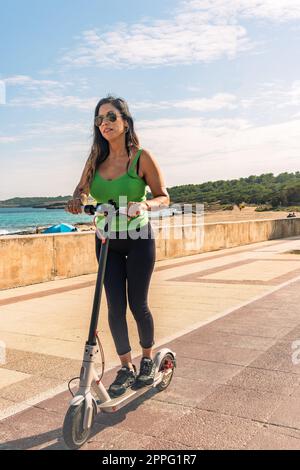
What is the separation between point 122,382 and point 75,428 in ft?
2.16

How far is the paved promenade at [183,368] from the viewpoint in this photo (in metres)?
3.19

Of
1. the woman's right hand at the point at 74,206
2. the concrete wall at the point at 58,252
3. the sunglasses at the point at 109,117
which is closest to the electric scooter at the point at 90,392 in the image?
the woman's right hand at the point at 74,206

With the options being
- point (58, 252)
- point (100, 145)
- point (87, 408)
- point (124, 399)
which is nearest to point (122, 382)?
point (124, 399)

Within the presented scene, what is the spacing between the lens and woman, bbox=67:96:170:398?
354 centimetres

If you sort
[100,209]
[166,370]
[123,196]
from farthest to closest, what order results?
[166,370] < [123,196] < [100,209]

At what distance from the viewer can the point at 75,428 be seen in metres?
2.97

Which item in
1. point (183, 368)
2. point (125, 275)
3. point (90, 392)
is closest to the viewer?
point (90, 392)

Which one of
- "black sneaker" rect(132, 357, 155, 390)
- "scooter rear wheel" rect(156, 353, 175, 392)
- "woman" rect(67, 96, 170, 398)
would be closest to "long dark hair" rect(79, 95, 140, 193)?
"woman" rect(67, 96, 170, 398)

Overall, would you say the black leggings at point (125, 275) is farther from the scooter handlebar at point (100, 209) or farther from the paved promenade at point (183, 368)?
the paved promenade at point (183, 368)

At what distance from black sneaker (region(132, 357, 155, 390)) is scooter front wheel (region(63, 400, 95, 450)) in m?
0.66

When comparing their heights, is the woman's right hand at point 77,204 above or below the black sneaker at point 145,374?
above

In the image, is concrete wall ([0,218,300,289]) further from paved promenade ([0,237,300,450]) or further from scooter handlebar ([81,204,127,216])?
scooter handlebar ([81,204,127,216])

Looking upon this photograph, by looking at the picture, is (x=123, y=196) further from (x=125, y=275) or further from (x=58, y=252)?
(x=58, y=252)
